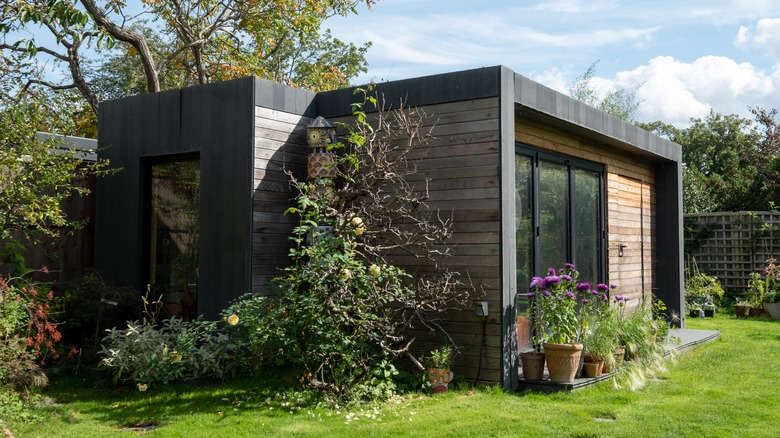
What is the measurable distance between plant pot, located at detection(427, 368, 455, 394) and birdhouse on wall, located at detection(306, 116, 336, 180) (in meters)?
1.93

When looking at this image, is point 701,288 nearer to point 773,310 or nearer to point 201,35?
point 773,310

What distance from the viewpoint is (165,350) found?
5.95 metres

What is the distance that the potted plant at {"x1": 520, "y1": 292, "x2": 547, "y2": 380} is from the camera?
6270mm

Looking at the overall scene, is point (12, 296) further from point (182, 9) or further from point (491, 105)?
point (182, 9)

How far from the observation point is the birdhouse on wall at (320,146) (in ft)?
21.8

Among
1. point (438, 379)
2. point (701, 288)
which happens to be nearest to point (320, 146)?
point (438, 379)

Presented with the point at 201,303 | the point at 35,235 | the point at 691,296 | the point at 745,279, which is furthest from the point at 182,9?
the point at 745,279

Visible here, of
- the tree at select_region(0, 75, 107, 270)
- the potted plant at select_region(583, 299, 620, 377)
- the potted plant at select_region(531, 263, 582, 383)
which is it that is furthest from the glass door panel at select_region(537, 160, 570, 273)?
the tree at select_region(0, 75, 107, 270)

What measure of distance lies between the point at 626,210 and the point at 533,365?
3896mm

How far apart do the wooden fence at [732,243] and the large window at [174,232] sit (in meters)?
10.3

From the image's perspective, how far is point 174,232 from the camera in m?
7.25

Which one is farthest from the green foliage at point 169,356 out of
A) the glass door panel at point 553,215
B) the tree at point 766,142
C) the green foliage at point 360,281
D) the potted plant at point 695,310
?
the tree at point 766,142

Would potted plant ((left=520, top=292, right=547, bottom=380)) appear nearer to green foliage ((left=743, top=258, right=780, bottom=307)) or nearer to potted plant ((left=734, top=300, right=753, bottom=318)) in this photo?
potted plant ((left=734, top=300, right=753, bottom=318))

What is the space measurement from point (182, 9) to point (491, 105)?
1020 centimetres
